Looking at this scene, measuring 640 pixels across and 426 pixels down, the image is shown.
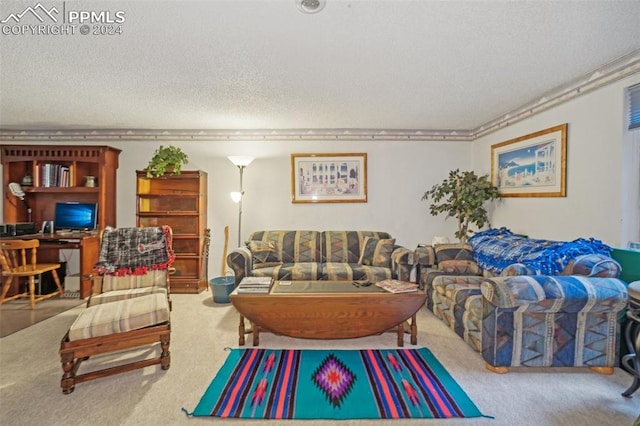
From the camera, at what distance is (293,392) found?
6.29 feet

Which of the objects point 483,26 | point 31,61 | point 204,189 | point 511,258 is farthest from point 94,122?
point 511,258

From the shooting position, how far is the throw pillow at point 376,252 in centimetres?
373

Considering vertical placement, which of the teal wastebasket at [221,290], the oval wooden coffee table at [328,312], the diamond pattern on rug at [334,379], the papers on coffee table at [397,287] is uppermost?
the papers on coffee table at [397,287]

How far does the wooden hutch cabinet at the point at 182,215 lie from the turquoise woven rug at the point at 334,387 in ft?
6.69

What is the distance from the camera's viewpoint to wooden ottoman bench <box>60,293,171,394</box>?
1974 mm

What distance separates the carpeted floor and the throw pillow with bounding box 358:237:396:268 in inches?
135

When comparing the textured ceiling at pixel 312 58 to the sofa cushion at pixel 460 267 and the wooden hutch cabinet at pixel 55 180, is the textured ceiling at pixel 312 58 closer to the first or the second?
the wooden hutch cabinet at pixel 55 180

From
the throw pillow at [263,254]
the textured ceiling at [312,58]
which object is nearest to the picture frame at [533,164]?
the textured ceiling at [312,58]

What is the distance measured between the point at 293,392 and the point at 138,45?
248 cm

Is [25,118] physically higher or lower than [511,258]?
higher

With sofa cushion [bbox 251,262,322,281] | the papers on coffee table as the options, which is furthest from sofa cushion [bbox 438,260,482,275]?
sofa cushion [bbox 251,262,322,281]

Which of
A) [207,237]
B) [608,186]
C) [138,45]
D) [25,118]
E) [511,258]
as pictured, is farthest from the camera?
[207,237]

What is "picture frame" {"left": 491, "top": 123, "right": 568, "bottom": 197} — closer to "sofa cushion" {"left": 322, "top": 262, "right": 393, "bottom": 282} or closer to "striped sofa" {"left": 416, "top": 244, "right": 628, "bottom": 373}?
"striped sofa" {"left": 416, "top": 244, "right": 628, "bottom": 373}

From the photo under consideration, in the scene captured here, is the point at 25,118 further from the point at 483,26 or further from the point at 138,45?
the point at 483,26
